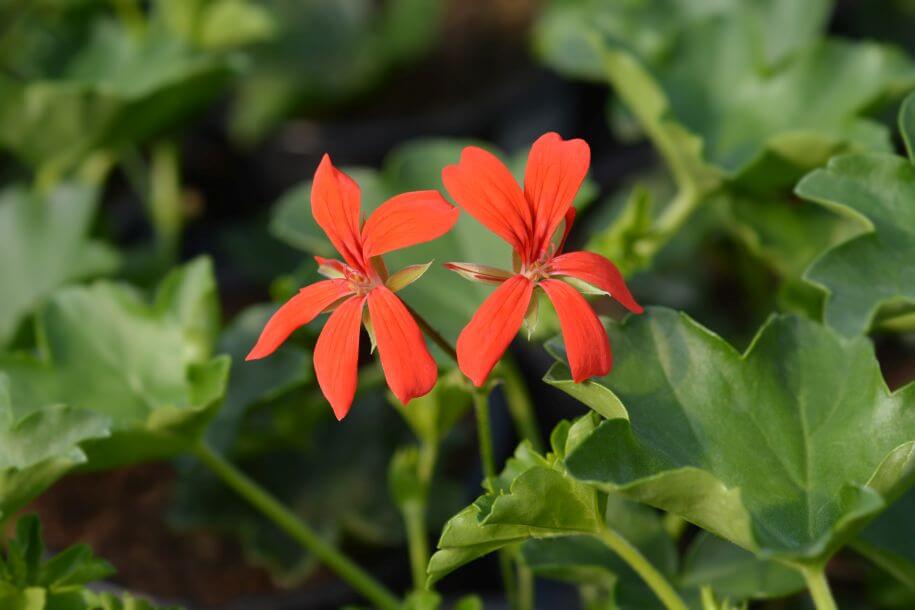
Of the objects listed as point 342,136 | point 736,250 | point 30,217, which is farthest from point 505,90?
point 30,217

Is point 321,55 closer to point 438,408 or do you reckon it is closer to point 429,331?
point 438,408

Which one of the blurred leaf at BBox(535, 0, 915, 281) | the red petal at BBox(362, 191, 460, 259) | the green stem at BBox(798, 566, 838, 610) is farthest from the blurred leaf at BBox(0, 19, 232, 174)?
the green stem at BBox(798, 566, 838, 610)

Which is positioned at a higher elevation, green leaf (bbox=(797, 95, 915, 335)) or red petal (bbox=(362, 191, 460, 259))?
red petal (bbox=(362, 191, 460, 259))

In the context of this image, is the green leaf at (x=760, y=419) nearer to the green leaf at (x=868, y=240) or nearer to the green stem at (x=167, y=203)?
the green leaf at (x=868, y=240)

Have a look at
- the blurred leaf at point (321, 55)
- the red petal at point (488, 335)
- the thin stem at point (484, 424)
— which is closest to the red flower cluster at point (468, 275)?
the red petal at point (488, 335)

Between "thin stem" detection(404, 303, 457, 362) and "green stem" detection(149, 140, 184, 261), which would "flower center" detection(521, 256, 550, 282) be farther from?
"green stem" detection(149, 140, 184, 261)

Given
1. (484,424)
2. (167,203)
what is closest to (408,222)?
(484,424)
